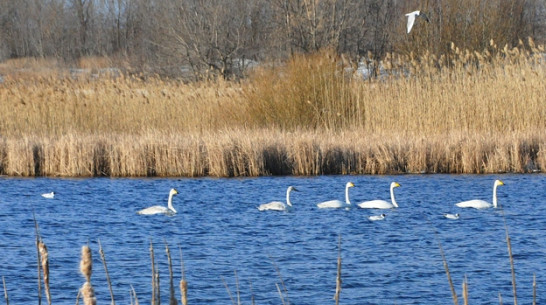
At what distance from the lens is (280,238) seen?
10148 mm

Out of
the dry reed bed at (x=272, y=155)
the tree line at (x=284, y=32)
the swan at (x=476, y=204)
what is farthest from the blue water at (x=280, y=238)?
the tree line at (x=284, y=32)

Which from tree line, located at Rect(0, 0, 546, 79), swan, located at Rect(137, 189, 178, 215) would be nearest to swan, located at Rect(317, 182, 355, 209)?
swan, located at Rect(137, 189, 178, 215)

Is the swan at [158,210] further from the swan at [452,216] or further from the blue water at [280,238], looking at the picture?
Result: the swan at [452,216]

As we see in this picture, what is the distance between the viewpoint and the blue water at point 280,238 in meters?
7.86

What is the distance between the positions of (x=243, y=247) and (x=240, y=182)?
498 centimetres

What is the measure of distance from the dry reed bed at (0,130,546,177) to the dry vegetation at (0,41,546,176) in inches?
0.8

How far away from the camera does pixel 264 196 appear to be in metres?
13.1

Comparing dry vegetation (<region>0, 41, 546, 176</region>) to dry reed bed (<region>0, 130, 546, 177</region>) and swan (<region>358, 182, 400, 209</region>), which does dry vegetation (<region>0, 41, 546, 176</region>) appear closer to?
dry reed bed (<region>0, 130, 546, 177</region>)

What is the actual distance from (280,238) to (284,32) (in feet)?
49.5

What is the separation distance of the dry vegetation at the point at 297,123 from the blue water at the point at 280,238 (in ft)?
1.75

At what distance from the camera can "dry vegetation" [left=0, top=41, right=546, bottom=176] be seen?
15258 millimetres

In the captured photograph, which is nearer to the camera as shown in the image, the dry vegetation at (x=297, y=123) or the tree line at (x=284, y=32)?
the dry vegetation at (x=297, y=123)

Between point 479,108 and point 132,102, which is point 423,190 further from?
point 132,102

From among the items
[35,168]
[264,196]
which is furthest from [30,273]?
[35,168]
